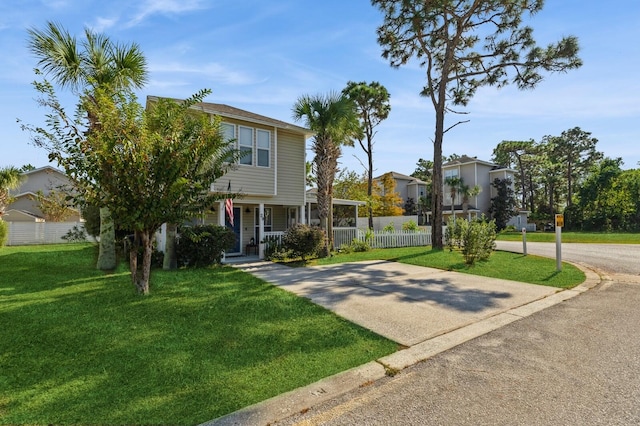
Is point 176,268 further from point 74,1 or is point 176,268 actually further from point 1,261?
point 74,1

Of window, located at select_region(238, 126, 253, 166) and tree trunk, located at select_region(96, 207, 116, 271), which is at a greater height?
window, located at select_region(238, 126, 253, 166)

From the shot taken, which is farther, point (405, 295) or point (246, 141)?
point (246, 141)

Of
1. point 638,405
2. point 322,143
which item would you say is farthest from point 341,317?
point 322,143

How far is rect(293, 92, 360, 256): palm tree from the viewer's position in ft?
42.4

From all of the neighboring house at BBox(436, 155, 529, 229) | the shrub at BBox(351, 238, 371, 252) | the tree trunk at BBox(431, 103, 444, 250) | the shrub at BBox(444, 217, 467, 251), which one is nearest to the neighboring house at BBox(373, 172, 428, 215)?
the neighboring house at BBox(436, 155, 529, 229)

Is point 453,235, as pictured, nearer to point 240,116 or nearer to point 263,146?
point 263,146

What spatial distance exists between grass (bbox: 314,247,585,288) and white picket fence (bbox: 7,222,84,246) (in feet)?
55.0

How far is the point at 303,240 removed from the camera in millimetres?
11906

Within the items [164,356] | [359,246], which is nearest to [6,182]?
[359,246]

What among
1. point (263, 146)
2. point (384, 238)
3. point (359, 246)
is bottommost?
point (359, 246)

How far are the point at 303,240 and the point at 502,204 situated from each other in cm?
3070

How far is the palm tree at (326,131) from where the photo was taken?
12930 mm

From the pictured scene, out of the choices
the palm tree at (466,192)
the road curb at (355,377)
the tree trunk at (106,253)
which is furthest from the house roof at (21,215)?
the palm tree at (466,192)

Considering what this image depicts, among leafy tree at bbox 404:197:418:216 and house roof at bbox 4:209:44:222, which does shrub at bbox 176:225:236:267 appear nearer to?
house roof at bbox 4:209:44:222
